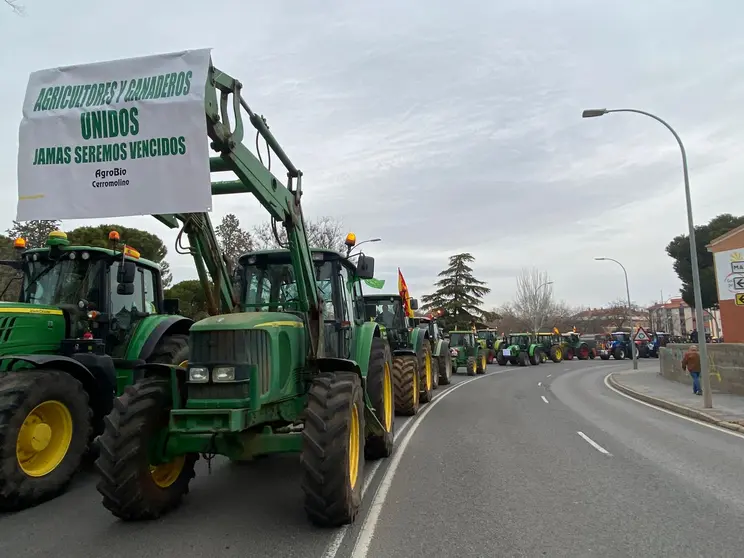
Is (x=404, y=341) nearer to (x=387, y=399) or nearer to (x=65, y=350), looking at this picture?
(x=387, y=399)

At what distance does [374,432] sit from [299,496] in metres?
1.49

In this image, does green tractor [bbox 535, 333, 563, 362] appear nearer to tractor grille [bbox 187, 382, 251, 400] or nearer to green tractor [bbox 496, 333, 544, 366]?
green tractor [bbox 496, 333, 544, 366]

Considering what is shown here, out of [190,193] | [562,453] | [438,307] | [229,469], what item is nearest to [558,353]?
[438,307]

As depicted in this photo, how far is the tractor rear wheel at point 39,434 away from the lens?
5.45 m

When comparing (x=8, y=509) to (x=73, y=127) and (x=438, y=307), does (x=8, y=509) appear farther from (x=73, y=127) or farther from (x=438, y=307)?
(x=438, y=307)

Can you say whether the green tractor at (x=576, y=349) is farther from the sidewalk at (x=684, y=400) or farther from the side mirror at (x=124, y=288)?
the side mirror at (x=124, y=288)

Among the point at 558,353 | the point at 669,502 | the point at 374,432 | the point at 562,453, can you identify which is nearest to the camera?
the point at 669,502

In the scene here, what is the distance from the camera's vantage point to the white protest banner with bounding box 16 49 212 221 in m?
4.48

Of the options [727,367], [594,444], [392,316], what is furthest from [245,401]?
[727,367]

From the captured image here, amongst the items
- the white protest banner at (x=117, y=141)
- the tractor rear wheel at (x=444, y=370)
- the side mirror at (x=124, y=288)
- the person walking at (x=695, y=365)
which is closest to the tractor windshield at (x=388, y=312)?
the tractor rear wheel at (x=444, y=370)

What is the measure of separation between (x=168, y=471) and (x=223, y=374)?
1.38 meters

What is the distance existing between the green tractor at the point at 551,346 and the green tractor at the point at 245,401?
39895 mm

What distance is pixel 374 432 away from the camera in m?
7.25

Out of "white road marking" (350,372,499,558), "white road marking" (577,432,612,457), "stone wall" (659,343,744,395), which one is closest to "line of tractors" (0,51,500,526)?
"white road marking" (350,372,499,558)
